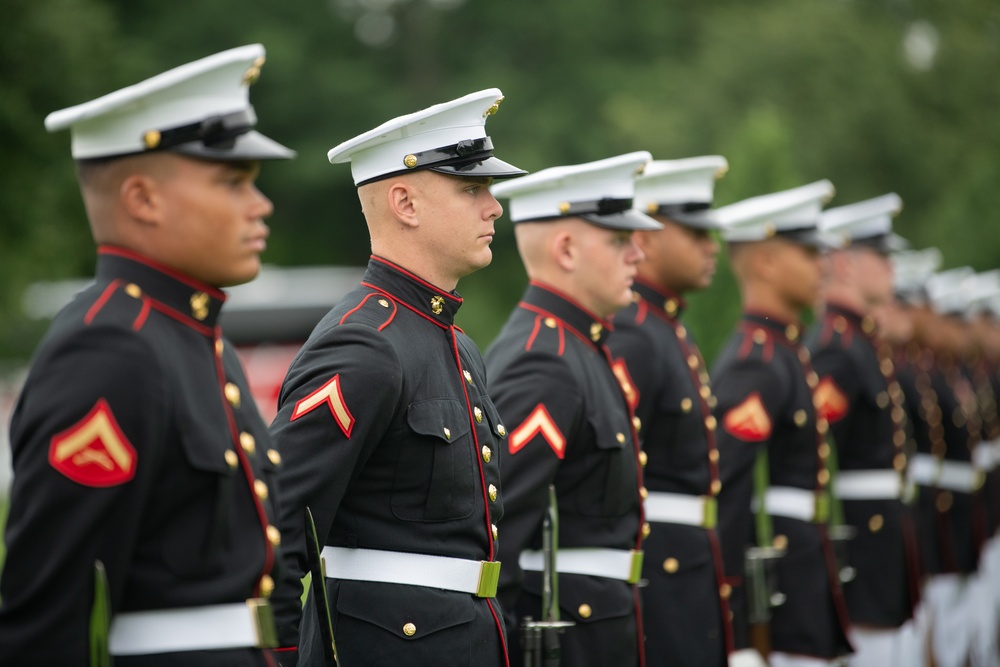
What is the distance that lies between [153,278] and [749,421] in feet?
12.1

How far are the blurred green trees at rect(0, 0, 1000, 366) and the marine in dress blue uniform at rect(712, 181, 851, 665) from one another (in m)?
2.95

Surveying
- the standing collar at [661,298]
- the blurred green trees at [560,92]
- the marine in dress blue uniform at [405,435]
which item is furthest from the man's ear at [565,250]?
the blurred green trees at [560,92]

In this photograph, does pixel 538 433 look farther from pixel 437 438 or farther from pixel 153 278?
pixel 153 278

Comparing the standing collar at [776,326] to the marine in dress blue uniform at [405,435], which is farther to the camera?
the standing collar at [776,326]

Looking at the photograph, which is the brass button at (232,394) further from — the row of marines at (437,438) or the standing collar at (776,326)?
the standing collar at (776,326)

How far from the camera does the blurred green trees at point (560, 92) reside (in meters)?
11.2

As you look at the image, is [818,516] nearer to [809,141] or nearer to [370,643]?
[370,643]

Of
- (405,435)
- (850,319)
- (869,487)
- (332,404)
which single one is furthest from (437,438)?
(850,319)

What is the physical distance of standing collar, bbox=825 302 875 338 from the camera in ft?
24.0

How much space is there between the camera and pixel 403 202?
3672mm

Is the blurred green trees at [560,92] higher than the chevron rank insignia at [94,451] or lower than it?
higher

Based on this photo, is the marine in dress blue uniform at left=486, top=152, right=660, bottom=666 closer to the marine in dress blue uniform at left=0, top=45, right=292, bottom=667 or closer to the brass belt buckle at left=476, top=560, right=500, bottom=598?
the brass belt buckle at left=476, top=560, right=500, bottom=598

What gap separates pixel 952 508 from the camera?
984cm

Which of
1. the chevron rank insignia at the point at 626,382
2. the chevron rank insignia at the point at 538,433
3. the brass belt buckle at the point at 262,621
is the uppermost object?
the chevron rank insignia at the point at 626,382
